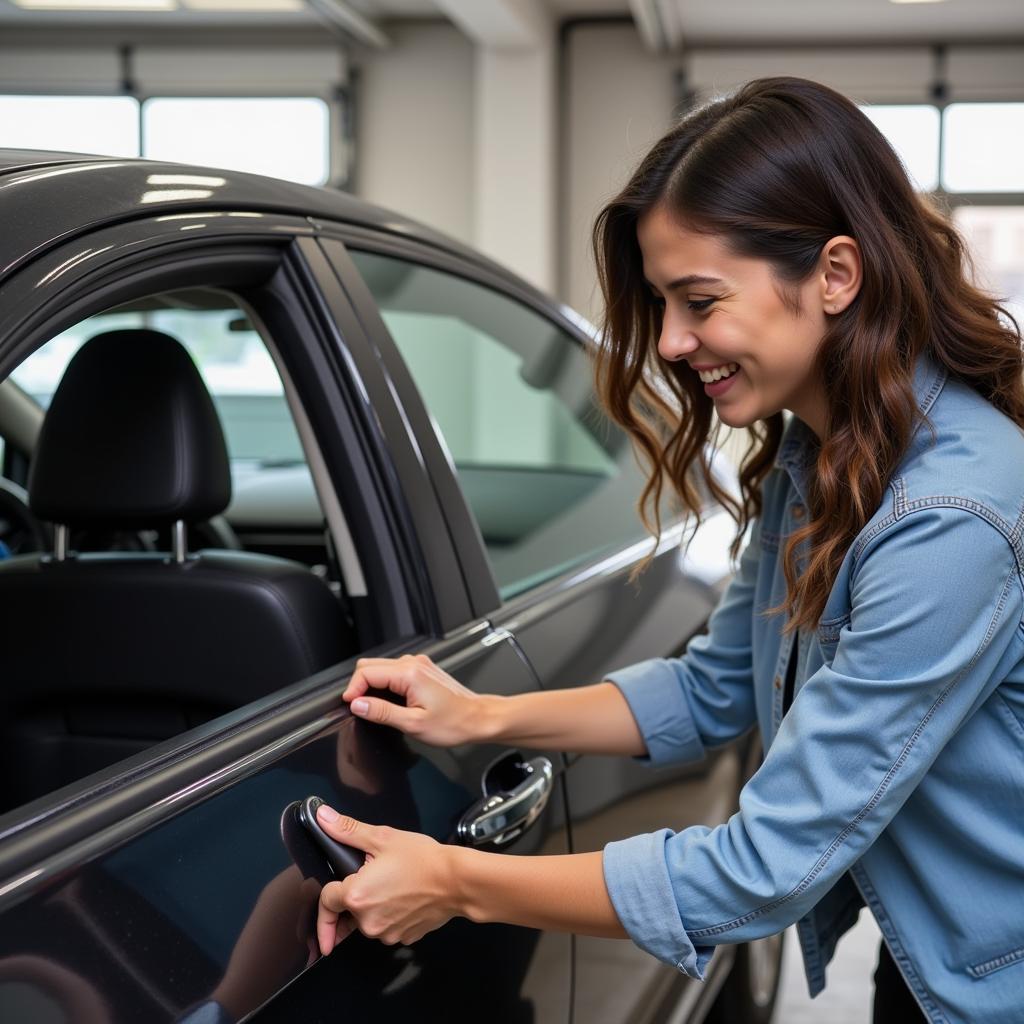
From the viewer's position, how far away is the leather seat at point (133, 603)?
1378 mm

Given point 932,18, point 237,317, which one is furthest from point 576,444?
point 932,18

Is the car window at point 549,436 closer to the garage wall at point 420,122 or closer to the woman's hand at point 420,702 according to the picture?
the woman's hand at point 420,702

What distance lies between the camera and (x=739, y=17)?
23.9 ft

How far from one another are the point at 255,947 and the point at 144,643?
→ 62 centimetres

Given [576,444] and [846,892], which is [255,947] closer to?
[846,892]

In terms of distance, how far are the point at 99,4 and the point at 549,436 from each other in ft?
19.0

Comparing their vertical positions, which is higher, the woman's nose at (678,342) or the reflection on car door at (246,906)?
the woman's nose at (678,342)

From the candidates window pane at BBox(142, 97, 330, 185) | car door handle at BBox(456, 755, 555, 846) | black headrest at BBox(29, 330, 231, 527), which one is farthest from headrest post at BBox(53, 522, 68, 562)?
window pane at BBox(142, 97, 330, 185)

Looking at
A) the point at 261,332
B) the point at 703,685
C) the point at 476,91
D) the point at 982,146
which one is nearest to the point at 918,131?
the point at 982,146

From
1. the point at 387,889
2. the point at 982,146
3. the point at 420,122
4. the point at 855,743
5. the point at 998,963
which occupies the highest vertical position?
the point at 420,122

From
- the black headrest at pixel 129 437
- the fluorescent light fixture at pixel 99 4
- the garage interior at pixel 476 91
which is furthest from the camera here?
the garage interior at pixel 476 91

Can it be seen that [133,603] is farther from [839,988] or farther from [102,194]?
[839,988]

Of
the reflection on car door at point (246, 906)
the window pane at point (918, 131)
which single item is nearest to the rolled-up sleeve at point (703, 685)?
the reflection on car door at point (246, 906)

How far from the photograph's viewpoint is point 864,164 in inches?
44.1
